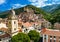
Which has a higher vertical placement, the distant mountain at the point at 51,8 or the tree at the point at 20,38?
the distant mountain at the point at 51,8

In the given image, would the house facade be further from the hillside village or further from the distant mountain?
the distant mountain

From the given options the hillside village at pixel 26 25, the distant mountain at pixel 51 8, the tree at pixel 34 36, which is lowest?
the tree at pixel 34 36

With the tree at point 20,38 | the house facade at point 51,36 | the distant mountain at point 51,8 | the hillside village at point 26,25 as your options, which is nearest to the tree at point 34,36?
the hillside village at point 26,25

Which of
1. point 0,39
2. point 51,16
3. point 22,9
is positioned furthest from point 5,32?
point 51,16

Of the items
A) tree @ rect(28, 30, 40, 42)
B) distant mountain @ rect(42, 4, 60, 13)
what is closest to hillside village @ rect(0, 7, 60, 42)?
tree @ rect(28, 30, 40, 42)

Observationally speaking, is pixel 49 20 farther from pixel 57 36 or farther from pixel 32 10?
pixel 57 36

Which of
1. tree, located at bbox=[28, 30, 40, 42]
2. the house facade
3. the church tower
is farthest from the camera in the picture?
the church tower

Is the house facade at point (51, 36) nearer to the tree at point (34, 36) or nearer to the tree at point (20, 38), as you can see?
the tree at point (34, 36)

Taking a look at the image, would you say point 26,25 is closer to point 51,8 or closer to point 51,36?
point 51,8
